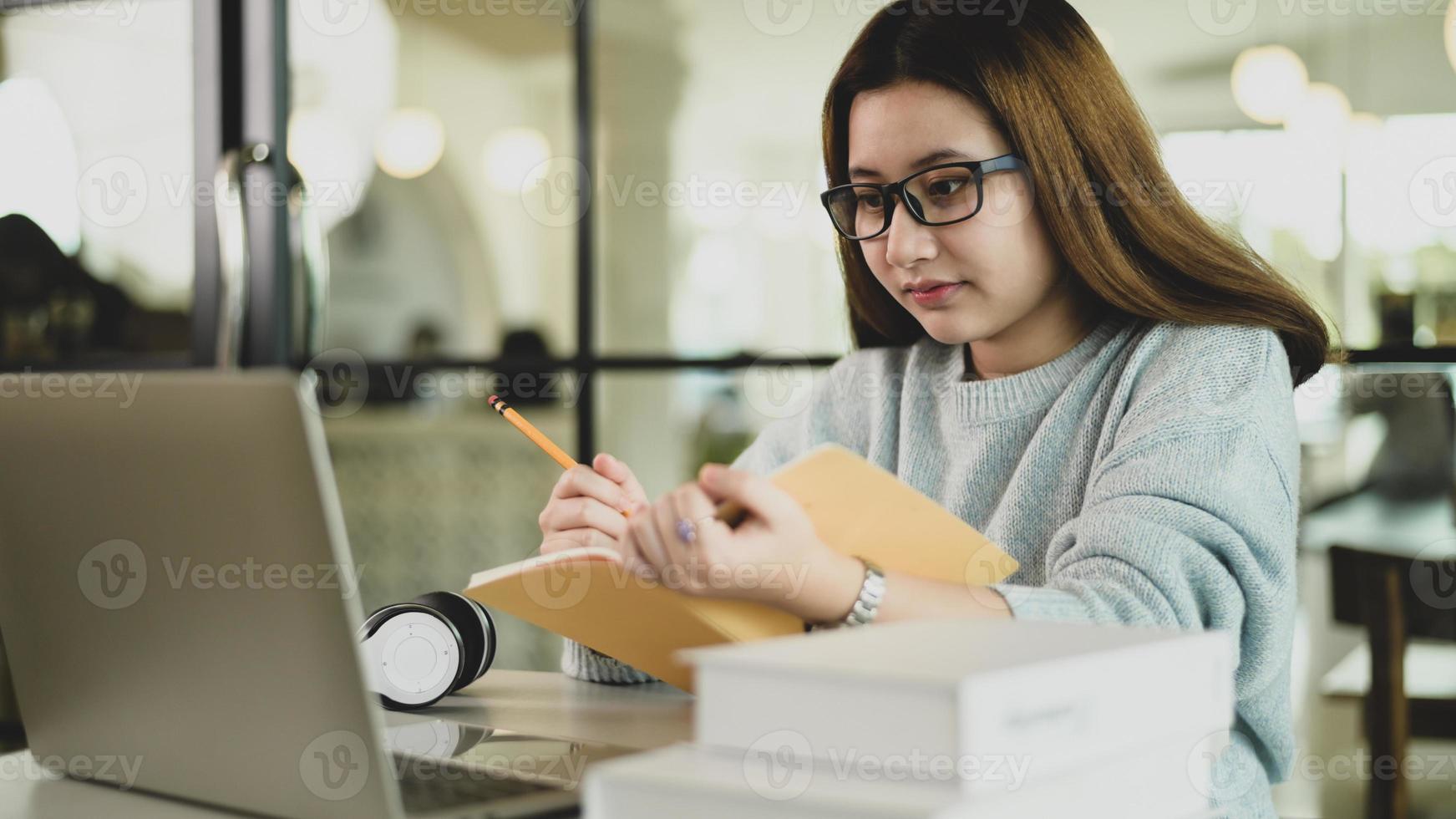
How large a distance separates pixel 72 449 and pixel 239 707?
19 cm

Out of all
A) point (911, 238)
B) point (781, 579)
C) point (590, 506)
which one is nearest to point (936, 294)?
point (911, 238)

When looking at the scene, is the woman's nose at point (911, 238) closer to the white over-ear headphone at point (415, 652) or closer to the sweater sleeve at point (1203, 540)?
the sweater sleeve at point (1203, 540)

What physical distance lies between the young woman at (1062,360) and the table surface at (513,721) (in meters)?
0.06

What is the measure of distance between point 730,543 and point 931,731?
0.26 m

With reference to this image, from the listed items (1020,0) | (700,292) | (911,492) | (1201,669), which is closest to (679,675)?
(911,492)

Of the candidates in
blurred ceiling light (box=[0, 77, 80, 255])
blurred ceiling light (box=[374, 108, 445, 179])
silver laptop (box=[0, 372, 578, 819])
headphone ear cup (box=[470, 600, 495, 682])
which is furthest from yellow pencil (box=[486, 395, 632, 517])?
blurred ceiling light (box=[374, 108, 445, 179])

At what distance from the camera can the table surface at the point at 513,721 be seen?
95 cm

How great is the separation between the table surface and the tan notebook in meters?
0.07

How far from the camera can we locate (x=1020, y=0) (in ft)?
4.50

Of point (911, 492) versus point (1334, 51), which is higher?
point (1334, 51)

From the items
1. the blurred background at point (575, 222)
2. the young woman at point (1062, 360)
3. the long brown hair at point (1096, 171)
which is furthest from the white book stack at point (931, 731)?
the blurred background at point (575, 222)

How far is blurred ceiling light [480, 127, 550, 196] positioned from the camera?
336 centimetres

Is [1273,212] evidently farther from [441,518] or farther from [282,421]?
[441,518]

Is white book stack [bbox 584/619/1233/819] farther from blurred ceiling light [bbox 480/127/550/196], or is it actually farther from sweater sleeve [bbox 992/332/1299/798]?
blurred ceiling light [bbox 480/127/550/196]
